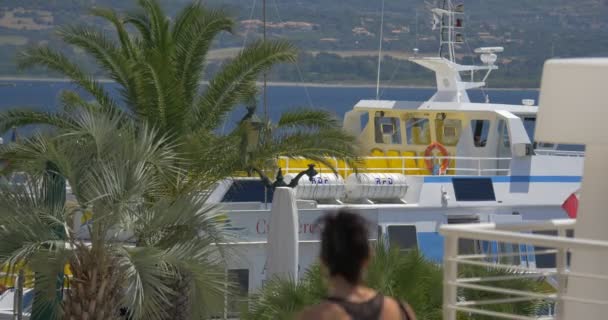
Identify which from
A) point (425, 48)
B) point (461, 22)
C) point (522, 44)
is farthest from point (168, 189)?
point (425, 48)

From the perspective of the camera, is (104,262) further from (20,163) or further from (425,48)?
(425,48)

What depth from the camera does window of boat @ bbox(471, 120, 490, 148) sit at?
24.0 m

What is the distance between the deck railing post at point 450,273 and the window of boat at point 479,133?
1810 cm

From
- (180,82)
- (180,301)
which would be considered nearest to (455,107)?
(180,82)

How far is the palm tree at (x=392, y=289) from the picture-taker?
32.7ft

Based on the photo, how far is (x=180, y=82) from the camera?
50.4ft

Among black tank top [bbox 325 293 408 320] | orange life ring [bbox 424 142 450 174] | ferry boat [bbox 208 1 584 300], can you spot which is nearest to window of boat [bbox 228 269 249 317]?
ferry boat [bbox 208 1 584 300]

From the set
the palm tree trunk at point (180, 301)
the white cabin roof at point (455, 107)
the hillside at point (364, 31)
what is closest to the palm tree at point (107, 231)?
the palm tree trunk at point (180, 301)

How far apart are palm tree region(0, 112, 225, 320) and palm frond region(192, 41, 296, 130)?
3.10m

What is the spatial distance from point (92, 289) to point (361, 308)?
25.1 feet

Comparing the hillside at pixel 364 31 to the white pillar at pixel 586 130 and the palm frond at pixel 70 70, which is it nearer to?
the palm frond at pixel 70 70

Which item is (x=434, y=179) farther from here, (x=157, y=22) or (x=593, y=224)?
(x=593, y=224)

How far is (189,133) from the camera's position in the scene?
1512cm

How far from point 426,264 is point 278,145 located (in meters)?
4.89
